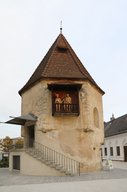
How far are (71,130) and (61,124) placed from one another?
0.82m

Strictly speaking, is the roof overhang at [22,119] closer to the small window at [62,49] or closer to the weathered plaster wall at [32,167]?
the weathered plaster wall at [32,167]

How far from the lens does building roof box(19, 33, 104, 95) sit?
19922mm

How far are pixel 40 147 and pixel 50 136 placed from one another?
1092 millimetres

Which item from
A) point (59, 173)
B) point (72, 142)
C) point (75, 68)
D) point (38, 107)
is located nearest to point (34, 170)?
point (59, 173)

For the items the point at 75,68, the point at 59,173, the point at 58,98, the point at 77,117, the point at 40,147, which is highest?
the point at 75,68

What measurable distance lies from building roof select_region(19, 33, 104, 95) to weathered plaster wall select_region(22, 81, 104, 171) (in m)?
0.79

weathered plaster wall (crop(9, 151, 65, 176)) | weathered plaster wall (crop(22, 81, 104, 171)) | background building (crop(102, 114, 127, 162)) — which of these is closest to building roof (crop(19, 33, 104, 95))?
weathered plaster wall (crop(22, 81, 104, 171))

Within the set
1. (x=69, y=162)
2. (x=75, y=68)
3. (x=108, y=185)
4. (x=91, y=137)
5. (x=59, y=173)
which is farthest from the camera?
(x=75, y=68)

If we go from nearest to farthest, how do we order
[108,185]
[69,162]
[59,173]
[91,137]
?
[108,185] → [59,173] → [69,162] → [91,137]

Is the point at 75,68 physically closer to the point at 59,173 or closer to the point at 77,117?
the point at 77,117

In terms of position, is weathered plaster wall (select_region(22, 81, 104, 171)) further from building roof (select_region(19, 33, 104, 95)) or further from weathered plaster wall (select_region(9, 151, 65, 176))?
weathered plaster wall (select_region(9, 151, 65, 176))

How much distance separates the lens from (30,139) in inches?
871

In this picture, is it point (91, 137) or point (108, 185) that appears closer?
point (108, 185)

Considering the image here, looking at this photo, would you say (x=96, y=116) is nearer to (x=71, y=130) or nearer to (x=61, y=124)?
(x=71, y=130)
